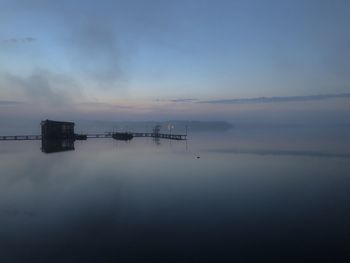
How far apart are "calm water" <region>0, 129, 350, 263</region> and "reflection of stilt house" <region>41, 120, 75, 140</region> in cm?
4862

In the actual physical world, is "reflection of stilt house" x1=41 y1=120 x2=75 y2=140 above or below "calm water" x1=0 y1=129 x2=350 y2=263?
above

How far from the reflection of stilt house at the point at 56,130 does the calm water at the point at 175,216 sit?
1914 inches

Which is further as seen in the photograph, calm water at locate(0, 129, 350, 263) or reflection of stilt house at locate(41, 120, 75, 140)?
reflection of stilt house at locate(41, 120, 75, 140)

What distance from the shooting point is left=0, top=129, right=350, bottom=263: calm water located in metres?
16.3

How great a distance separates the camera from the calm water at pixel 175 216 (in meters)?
16.3

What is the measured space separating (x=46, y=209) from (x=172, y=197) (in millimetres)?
8923

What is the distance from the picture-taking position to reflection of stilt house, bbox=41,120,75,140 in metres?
87.3

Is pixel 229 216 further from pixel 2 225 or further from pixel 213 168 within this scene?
pixel 213 168

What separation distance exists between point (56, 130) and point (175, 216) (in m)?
75.1

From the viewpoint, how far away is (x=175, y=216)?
71.2ft

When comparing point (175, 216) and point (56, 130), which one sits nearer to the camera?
point (175, 216)

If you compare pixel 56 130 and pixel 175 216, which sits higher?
pixel 56 130

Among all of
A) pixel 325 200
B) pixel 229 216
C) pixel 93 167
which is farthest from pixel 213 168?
pixel 229 216

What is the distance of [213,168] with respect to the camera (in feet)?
146
